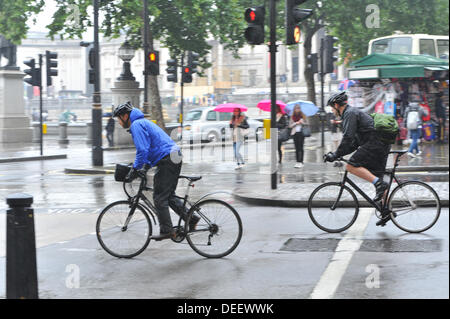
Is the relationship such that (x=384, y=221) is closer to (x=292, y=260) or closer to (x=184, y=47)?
(x=292, y=260)

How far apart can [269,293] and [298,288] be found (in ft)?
0.93

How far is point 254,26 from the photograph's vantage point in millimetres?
12594

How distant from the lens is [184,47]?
116 ft

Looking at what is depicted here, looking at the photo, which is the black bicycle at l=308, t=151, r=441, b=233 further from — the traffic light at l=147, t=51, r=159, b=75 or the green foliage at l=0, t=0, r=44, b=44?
the green foliage at l=0, t=0, r=44, b=44

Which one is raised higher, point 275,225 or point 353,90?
point 353,90

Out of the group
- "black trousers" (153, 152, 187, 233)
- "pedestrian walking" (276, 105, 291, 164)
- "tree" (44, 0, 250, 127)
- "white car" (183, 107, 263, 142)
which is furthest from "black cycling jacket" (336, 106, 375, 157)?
"white car" (183, 107, 263, 142)

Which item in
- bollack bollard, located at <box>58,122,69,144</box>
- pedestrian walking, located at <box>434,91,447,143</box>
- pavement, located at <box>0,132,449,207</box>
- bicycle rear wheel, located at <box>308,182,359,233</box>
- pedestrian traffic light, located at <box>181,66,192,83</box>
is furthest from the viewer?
bollack bollard, located at <box>58,122,69,144</box>

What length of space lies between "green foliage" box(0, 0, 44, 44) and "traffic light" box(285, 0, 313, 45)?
22783mm

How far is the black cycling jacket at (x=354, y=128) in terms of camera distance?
8.95 meters

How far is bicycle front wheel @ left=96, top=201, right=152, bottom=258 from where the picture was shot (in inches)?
312

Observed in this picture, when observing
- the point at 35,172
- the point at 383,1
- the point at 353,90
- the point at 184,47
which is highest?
the point at 383,1
